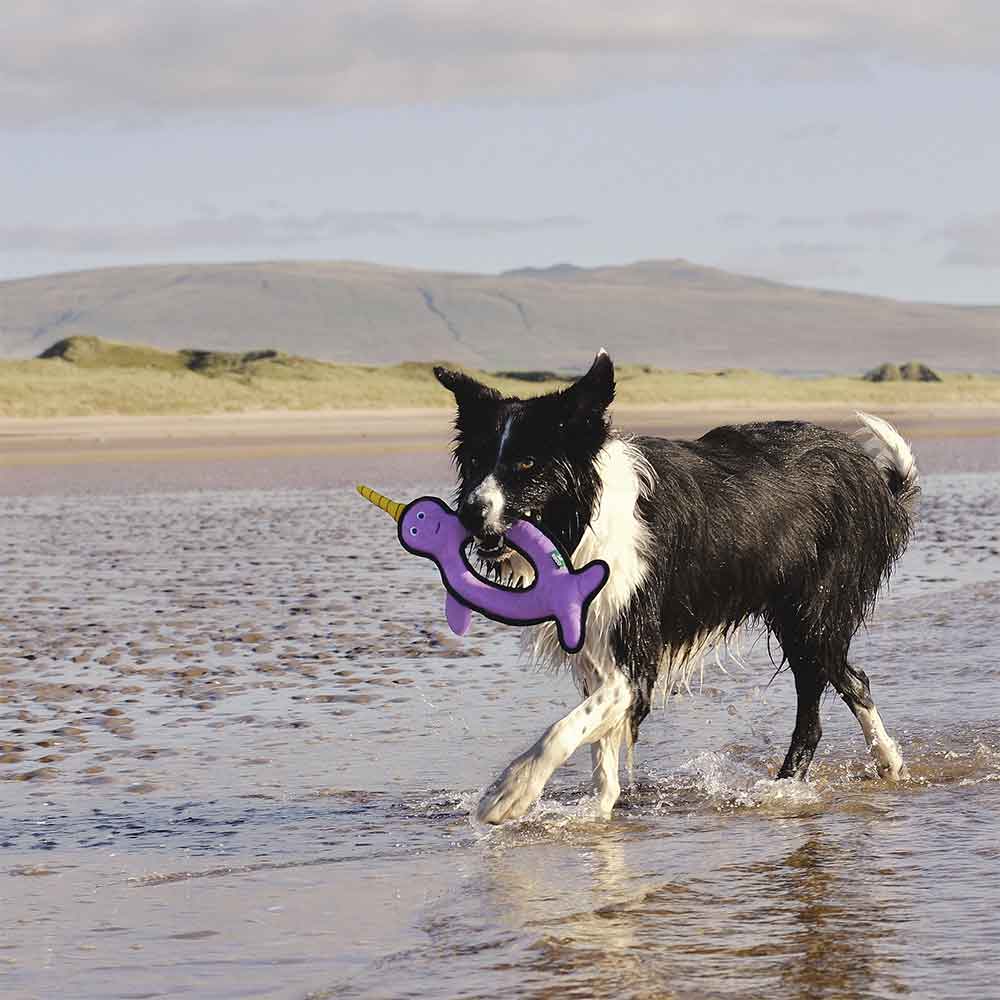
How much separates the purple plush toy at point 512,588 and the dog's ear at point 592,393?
0.47m

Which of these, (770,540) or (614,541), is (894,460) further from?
(614,541)

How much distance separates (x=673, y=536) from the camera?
6695 millimetres

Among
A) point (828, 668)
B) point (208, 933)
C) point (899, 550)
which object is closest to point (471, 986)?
point (208, 933)

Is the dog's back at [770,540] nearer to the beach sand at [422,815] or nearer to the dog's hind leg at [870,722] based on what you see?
the dog's hind leg at [870,722]

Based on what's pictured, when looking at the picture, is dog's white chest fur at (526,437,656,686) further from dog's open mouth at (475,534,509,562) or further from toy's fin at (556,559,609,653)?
dog's open mouth at (475,534,509,562)

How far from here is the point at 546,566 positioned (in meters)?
6.19

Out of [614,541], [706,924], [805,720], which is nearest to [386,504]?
[614,541]

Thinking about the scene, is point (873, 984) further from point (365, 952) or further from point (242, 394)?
point (242, 394)

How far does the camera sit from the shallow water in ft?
15.3

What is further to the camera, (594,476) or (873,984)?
(594,476)

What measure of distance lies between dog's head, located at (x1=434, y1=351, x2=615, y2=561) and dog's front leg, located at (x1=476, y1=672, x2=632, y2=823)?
68 cm

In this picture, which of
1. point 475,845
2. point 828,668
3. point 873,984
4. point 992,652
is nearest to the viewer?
point 873,984

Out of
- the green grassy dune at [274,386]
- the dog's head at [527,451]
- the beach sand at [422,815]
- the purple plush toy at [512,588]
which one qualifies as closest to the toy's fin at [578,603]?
the purple plush toy at [512,588]

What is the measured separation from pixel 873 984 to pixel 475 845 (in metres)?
2.04
